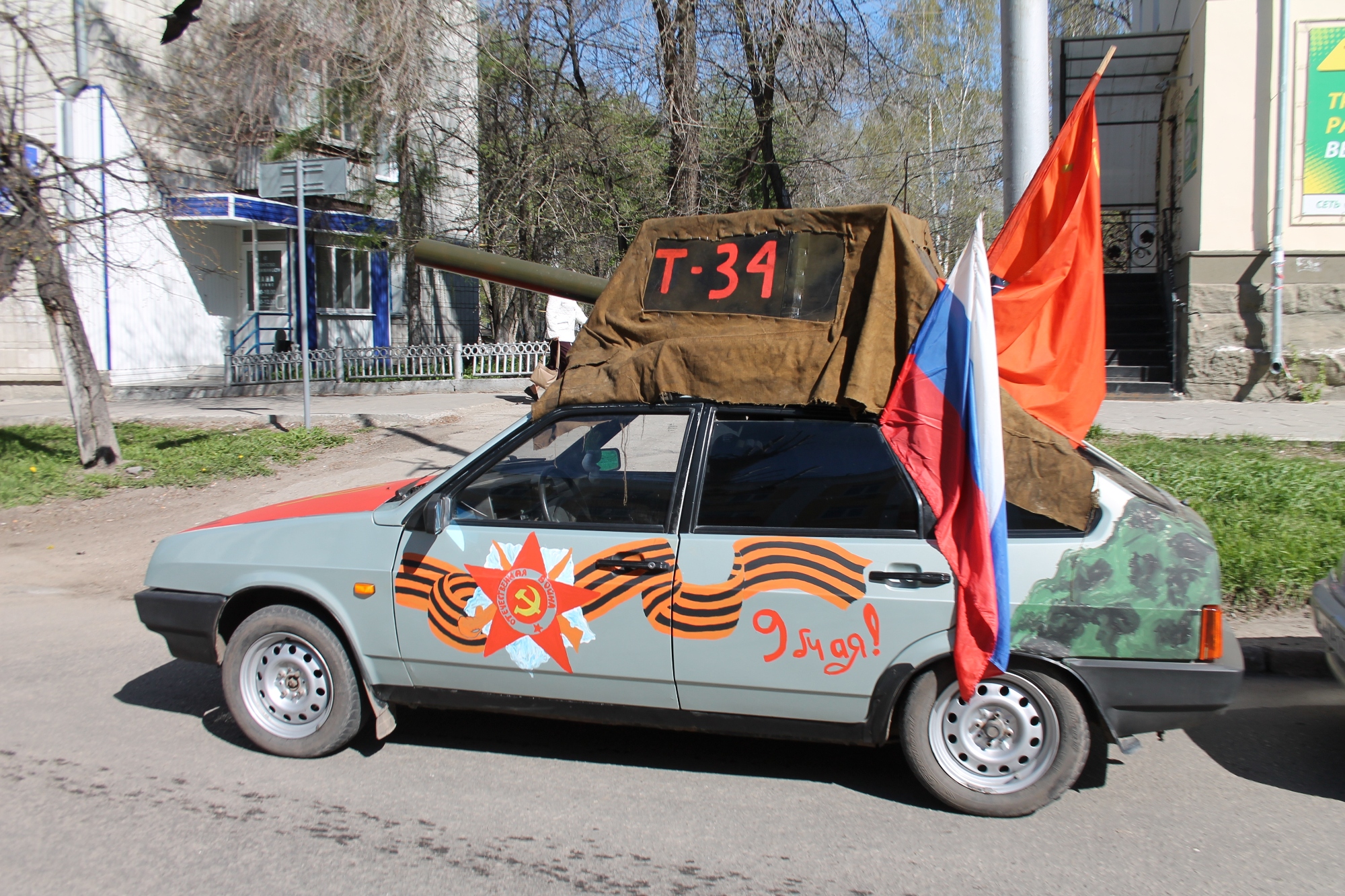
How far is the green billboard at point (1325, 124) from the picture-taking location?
38.7ft

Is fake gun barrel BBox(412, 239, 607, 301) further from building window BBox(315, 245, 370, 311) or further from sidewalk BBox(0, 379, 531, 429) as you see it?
building window BBox(315, 245, 370, 311)

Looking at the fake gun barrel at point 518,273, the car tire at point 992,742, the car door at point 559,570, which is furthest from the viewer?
the fake gun barrel at point 518,273

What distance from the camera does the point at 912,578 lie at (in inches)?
138

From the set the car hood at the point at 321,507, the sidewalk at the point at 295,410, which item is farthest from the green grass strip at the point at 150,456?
the car hood at the point at 321,507

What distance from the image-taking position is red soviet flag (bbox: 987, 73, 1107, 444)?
13.1 ft

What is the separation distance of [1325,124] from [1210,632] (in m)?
11.3

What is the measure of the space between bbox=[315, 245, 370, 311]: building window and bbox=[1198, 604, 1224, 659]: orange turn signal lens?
19823 mm

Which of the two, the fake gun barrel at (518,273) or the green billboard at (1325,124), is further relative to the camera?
the green billboard at (1325,124)

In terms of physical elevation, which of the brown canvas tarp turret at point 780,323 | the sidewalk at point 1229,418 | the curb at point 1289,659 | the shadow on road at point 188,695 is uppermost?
the brown canvas tarp turret at point 780,323

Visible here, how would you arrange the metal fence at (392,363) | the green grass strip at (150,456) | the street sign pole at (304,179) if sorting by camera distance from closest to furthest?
1. the green grass strip at (150,456)
2. the street sign pole at (304,179)
3. the metal fence at (392,363)

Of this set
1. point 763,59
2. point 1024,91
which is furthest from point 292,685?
point 763,59

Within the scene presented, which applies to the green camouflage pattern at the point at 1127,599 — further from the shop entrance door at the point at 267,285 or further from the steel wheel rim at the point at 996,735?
the shop entrance door at the point at 267,285

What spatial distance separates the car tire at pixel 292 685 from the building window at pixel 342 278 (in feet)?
58.7

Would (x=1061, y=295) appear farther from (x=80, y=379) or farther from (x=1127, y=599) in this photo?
(x=80, y=379)
